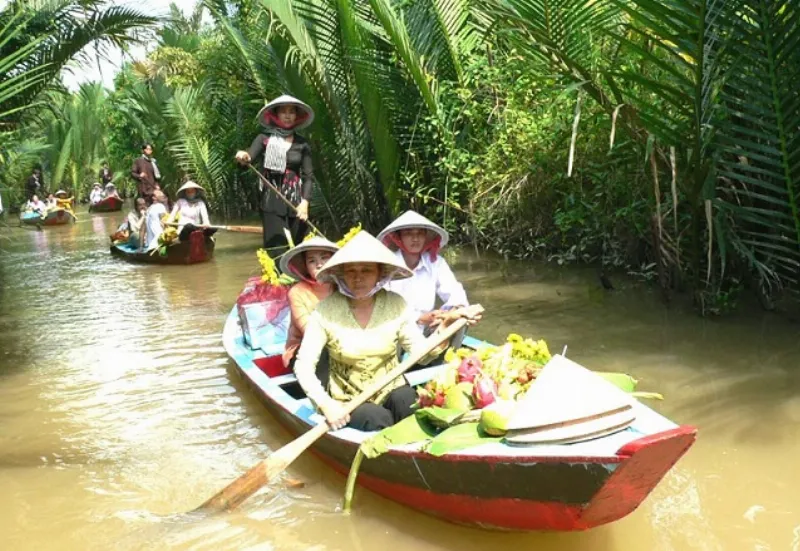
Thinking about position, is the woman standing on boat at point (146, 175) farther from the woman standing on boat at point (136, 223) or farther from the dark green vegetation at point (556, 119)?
the dark green vegetation at point (556, 119)

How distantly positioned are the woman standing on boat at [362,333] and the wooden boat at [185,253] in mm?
7713

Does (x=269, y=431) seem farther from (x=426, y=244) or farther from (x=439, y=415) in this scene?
(x=439, y=415)

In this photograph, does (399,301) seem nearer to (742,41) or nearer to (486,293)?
(742,41)

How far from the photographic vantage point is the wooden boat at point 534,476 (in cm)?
229

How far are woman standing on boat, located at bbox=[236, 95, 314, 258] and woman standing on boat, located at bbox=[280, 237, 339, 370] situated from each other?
6.18ft

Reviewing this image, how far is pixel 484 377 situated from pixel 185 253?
874 centimetres

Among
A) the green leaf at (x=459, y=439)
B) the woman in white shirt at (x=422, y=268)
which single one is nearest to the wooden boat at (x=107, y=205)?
the woman in white shirt at (x=422, y=268)

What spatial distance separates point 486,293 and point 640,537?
15.0 ft

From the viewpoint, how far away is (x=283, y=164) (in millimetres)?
6434

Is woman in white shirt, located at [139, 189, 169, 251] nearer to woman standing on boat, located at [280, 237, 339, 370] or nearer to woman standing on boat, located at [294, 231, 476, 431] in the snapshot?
woman standing on boat, located at [280, 237, 339, 370]

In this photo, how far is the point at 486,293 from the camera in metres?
7.52

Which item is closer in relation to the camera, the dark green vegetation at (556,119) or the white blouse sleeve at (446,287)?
the white blouse sleeve at (446,287)

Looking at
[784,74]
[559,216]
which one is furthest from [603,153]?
[784,74]

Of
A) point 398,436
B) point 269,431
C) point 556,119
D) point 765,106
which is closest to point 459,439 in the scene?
point 398,436
